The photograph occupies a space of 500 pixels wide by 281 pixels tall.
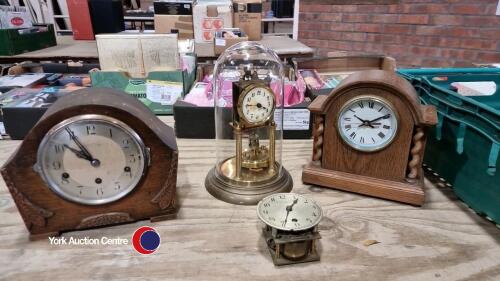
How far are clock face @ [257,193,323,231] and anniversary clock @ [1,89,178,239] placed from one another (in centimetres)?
20

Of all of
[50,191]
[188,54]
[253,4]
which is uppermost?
[253,4]

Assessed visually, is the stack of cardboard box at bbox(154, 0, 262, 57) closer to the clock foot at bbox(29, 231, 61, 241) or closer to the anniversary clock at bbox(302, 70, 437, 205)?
the anniversary clock at bbox(302, 70, 437, 205)

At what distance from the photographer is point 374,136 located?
773 millimetres

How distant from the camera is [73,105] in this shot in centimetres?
61

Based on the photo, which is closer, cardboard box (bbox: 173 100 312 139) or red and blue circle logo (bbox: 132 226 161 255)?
red and blue circle logo (bbox: 132 226 161 255)

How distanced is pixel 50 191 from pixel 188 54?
0.86m

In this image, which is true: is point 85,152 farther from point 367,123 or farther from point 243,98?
point 367,123

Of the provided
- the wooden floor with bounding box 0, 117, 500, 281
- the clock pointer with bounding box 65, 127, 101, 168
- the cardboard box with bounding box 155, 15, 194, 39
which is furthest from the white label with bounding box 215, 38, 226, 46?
the clock pointer with bounding box 65, 127, 101, 168

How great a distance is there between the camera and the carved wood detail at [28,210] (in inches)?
24.2

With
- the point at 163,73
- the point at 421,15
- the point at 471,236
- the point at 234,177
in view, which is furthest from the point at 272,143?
the point at 421,15

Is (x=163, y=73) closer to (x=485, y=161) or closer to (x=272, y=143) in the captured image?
(x=272, y=143)

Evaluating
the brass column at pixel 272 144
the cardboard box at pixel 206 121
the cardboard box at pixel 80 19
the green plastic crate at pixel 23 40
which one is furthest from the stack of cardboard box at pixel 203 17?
the brass column at pixel 272 144

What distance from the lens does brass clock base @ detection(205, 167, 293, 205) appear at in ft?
2.50

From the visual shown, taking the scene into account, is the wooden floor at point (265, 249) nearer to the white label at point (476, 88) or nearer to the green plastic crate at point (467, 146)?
the green plastic crate at point (467, 146)
